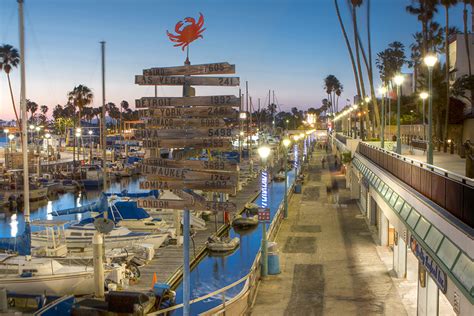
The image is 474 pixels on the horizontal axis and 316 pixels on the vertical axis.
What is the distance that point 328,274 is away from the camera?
23.8 metres

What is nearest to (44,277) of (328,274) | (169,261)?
(169,261)

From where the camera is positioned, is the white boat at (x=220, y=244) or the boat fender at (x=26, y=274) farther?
the white boat at (x=220, y=244)

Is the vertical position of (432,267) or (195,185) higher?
(195,185)

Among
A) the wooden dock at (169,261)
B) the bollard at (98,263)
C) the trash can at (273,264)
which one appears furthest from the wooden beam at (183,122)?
the wooden dock at (169,261)

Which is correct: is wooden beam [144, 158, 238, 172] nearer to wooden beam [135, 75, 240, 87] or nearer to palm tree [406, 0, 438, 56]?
wooden beam [135, 75, 240, 87]

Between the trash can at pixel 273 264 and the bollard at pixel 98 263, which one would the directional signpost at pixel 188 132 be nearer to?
the bollard at pixel 98 263

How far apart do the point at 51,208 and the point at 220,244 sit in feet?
108

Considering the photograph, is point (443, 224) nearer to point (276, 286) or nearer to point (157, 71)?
point (157, 71)

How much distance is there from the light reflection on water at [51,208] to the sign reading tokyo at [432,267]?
109 feet

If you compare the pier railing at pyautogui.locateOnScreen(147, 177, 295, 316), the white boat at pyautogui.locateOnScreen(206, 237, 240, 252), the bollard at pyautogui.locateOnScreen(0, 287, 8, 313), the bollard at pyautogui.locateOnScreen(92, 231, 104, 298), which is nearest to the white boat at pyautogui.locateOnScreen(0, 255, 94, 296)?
the bollard at pyautogui.locateOnScreen(0, 287, 8, 313)

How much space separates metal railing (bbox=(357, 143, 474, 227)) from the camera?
37.2 feet

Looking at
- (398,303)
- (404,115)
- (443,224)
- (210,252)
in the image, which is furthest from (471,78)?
(443,224)

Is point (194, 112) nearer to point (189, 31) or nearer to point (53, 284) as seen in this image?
point (189, 31)

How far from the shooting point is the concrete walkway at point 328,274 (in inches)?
757
